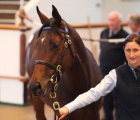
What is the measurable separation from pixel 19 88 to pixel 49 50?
11.4 feet

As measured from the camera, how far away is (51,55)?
2418 mm

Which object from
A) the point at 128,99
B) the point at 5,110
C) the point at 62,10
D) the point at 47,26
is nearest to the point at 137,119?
the point at 128,99

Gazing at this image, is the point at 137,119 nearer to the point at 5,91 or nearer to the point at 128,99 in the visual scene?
the point at 128,99

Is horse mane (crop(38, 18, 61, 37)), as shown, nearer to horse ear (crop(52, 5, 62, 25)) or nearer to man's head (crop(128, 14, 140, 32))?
horse ear (crop(52, 5, 62, 25))

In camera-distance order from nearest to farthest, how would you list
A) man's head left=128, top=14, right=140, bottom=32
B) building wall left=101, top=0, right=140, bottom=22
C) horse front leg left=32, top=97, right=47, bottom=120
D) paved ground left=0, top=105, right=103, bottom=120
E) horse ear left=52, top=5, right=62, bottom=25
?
horse ear left=52, top=5, right=62, bottom=25
horse front leg left=32, top=97, right=47, bottom=120
man's head left=128, top=14, right=140, bottom=32
paved ground left=0, top=105, right=103, bottom=120
building wall left=101, top=0, right=140, bottom=22

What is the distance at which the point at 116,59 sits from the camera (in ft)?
15.6

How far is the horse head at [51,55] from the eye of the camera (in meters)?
2.30

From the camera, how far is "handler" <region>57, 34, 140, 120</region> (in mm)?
2291

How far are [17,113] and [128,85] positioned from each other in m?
3.34

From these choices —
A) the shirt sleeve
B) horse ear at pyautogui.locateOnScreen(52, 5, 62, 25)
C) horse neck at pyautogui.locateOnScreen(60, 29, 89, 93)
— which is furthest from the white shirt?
horse ear at pyautogui.locateOnScreen(52, 5, 62, 25)

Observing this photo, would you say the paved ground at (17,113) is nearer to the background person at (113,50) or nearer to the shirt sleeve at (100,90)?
the background person at (113,50)

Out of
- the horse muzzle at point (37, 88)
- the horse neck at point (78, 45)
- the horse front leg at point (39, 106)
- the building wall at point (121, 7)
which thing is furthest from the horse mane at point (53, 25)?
the building wall at point (121, 7)

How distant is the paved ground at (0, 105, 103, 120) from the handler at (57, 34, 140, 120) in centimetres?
290

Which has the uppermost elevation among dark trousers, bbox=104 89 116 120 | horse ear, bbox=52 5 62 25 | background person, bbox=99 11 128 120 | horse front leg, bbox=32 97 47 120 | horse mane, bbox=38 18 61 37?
horse ear, bbox=52 5 62 25
